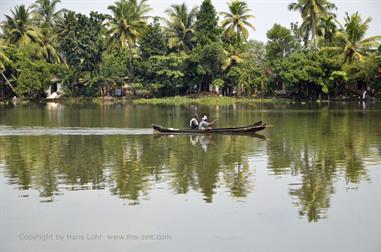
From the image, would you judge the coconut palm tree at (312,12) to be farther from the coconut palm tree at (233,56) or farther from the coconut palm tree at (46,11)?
the coconut palm tree at (46,11)

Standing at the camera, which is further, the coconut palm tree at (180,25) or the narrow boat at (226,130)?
the coconut palm tree at (180,25)

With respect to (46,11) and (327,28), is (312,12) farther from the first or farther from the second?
(46,11)

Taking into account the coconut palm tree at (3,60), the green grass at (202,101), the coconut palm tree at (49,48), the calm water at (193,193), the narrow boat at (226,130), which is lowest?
the calm water at (193,193)

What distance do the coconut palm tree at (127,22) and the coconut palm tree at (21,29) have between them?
6592 mm

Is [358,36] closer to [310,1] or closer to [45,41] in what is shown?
[310,1]

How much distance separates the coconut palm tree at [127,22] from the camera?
2114 inches

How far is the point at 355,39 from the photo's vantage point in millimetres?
46375

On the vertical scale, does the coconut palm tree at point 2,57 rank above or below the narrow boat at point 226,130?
above

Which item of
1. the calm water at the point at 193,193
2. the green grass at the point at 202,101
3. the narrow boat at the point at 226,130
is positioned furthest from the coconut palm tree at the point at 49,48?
the narrow boat at the point at 226,130

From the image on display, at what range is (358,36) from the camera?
4597 cm

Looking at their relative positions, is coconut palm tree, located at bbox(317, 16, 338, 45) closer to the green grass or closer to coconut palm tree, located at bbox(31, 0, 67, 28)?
the green grass

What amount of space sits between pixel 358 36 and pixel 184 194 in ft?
120

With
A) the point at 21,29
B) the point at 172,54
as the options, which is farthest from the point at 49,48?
the point at 172,54

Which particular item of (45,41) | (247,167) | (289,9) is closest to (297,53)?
(289,9)
